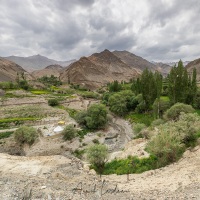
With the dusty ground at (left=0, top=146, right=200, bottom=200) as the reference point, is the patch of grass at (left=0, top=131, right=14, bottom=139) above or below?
below

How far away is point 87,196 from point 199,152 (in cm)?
1107

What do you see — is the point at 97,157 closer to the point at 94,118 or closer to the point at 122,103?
Result: the point at 94,118

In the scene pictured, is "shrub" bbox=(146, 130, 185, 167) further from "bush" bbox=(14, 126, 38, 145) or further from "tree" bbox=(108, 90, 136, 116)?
"tree" bbox=(108, 90, 136, 116)

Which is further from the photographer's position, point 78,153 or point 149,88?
point 149,88

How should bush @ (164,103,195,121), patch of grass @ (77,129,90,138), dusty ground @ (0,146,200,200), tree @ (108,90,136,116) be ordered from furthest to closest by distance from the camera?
tree @ (108,90,136,116), patch of grass @ (77,129,90,138), bush @ (164,103,195,121), dusty ground @ (0,146,200,200)

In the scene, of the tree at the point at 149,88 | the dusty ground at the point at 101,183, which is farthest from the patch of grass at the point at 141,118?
the dusty ground at the point at 101,183

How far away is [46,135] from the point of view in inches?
1337

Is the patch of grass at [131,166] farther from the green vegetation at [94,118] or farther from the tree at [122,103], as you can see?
the tree at [122,103]

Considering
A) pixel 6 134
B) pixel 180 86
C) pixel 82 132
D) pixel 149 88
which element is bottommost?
pixel 82 132

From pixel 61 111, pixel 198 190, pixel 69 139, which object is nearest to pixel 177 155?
pixel 198 190

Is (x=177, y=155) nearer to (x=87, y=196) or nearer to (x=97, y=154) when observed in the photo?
(x=97, y=154)

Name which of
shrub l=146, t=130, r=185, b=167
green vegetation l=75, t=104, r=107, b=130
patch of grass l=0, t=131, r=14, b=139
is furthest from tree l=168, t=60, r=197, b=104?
patch of grass l=0, t=131, r=14, b=139

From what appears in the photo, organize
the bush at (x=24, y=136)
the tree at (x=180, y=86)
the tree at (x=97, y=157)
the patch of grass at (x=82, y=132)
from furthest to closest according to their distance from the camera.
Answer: the tree at (x=180, y=86) < the patch of grass at (x=82, y=132) < the bush at (x=24, y=136) < the tree at (x=97, y=157)

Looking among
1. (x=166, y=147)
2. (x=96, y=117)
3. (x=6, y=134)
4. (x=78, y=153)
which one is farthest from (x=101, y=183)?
(x=96, y=117)
